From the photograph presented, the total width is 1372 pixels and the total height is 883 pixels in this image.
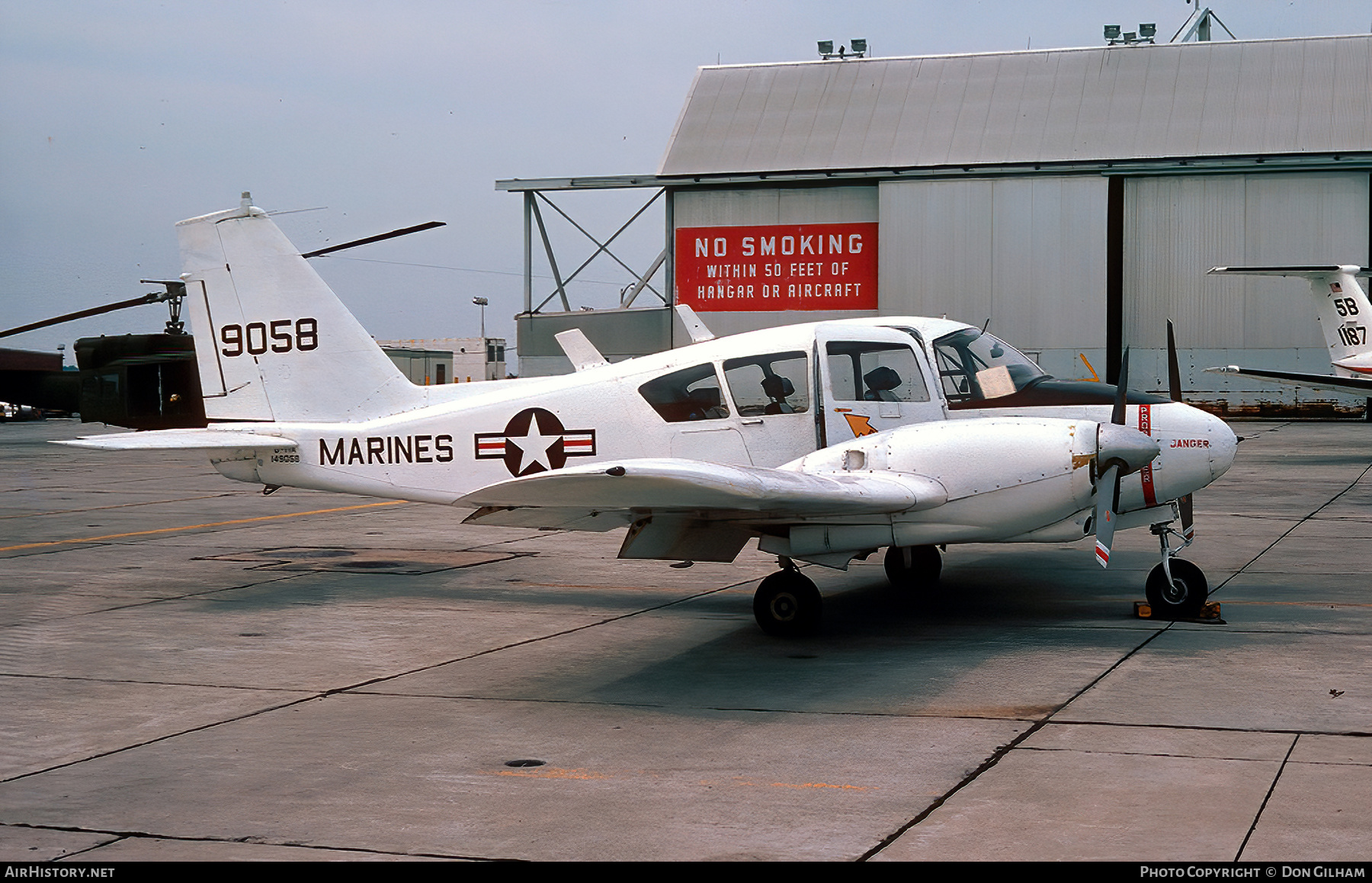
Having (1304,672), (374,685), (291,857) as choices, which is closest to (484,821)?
(291,857)

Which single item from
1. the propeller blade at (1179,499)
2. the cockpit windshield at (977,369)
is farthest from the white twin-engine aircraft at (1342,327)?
the cockpit windshield at (977,369)

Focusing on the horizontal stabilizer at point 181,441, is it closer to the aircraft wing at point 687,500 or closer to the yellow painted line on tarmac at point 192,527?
the yellow painted line on tarmac at point 192,527

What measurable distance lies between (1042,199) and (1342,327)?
16538 mm

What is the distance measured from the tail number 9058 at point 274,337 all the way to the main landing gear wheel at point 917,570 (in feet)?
19.6

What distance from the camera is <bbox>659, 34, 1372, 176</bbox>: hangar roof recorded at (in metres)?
43.4

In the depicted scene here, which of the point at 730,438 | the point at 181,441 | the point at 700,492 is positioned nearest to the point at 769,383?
the point at 730,438

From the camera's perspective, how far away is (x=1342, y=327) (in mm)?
28672

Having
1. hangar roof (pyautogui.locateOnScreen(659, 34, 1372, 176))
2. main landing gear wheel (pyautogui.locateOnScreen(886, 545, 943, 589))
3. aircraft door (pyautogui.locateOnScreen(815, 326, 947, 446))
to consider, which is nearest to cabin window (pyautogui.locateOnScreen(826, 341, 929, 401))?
aircraft door (pyautogui.locateOnScreen(815, 326, 947, 446))

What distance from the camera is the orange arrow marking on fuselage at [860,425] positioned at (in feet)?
34.8

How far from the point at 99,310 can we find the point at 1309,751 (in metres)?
17.2

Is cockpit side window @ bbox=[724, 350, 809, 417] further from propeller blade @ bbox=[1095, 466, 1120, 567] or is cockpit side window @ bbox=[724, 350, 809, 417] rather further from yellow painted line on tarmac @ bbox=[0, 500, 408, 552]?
yellow painted line on tarmac @ bbox=[0, 500, 408, 552]

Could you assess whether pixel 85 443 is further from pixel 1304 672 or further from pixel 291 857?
pixel 1304 672

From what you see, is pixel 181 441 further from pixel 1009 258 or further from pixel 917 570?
pixel 1009 258

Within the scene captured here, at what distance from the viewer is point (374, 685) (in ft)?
27.8
